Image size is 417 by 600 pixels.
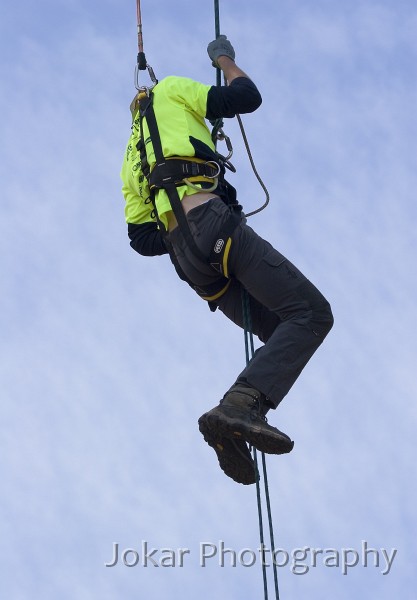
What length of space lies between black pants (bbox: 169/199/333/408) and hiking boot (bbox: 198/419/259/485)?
0.38 m

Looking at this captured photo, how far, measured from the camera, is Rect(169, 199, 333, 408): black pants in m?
8.24

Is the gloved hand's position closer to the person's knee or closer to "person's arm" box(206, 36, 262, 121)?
"person's arm" box(206, 36, 262, 121)

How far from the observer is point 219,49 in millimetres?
8789

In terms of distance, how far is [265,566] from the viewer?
28.0 ft

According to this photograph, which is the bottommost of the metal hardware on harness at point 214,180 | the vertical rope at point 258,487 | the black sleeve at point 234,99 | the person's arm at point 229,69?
the vertical rope at point 258,487

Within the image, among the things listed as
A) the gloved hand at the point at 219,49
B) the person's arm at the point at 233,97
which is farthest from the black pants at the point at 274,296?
the gloved hand at the point at 219,49

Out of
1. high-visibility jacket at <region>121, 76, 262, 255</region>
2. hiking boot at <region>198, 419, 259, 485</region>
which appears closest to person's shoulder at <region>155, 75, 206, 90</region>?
high-visibility jacket at <region>121, 76, 262, 255</region>

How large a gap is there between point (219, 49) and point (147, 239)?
4.73ft

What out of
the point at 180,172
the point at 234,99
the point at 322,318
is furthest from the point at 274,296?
the point at 234,99

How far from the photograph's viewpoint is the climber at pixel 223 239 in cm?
823

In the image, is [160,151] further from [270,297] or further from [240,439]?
[240,439]

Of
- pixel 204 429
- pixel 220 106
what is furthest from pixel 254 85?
pixel 204 429

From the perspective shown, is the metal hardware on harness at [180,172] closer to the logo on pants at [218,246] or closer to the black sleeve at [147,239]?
the logo on pants at [218,246]

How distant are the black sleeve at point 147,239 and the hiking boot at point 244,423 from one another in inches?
60.4
